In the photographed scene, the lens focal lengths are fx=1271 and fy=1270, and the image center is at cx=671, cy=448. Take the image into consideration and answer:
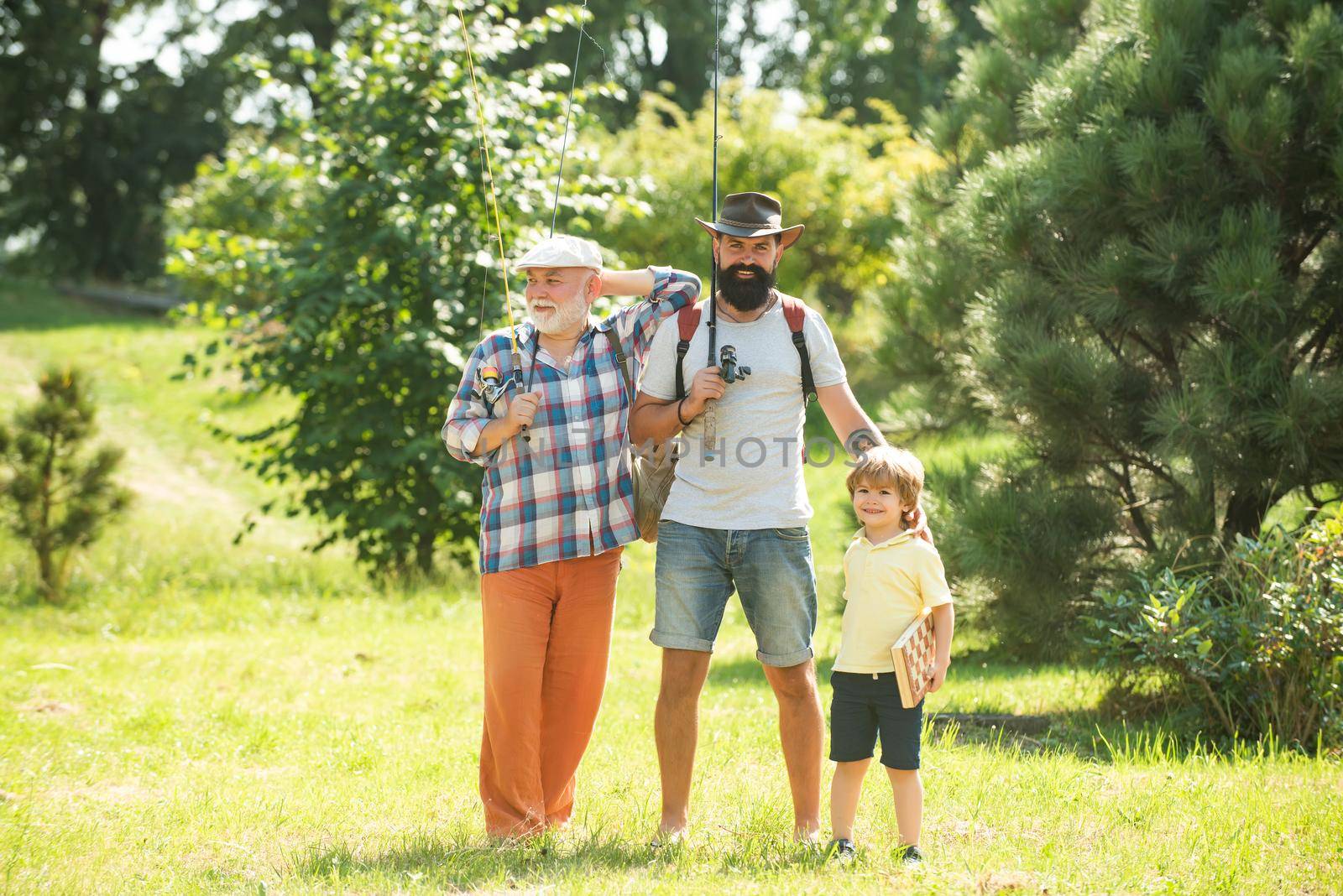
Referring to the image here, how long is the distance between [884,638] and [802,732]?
1.45ft

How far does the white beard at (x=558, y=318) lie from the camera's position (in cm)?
433

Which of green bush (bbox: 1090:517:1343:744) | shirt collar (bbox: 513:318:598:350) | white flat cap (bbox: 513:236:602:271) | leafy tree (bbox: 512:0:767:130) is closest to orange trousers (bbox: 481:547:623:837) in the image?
shirt collar (bbox: 513:318:598:350)

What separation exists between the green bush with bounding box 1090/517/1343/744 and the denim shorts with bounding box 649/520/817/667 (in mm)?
2030

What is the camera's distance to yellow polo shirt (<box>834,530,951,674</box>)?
154 inches

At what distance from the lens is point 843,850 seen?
396cm

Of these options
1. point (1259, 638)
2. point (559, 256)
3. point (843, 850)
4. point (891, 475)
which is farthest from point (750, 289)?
point (1259, 638)

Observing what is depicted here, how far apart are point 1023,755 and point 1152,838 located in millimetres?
1226

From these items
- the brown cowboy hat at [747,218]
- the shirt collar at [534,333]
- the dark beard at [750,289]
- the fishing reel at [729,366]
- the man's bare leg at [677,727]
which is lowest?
the man's bare leg at [677,727]

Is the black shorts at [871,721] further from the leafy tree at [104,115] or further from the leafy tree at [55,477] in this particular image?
the leafy tree at [104,115]

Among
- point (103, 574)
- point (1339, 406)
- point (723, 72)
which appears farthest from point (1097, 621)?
point (723, 72)

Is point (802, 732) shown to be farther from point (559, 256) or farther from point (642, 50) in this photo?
point (642, 50)

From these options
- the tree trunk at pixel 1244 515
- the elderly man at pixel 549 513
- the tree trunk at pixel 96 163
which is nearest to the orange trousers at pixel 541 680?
the elderly man at pixel 549 513

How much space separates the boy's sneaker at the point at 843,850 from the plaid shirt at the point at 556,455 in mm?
1207

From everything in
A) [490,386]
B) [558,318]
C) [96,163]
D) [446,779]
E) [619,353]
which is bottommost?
[446,779]
